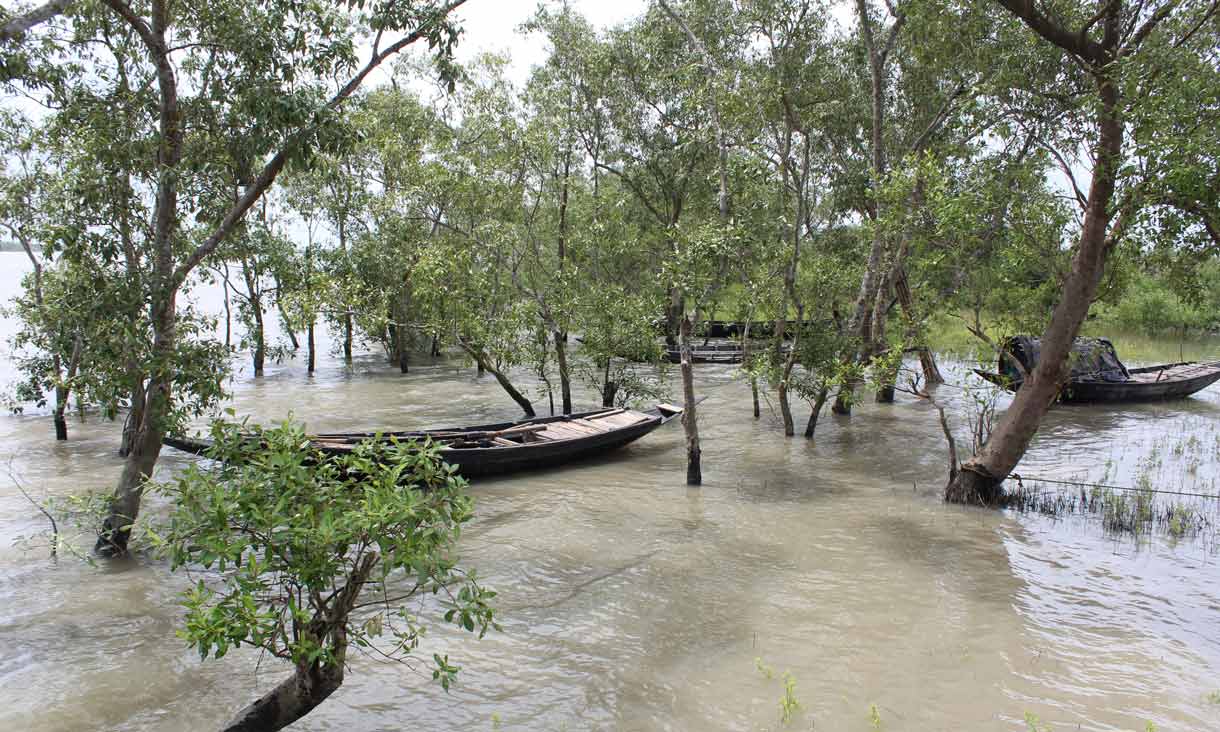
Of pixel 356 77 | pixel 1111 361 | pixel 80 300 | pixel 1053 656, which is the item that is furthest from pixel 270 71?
pixel 1111 361

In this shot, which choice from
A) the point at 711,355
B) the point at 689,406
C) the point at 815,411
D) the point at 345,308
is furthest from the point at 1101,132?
the point at 711,355

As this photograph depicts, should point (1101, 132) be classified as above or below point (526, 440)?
above

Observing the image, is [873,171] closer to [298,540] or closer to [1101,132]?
[1101,132]

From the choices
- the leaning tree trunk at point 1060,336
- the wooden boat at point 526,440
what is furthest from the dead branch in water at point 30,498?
the leaning tree trunk at point 1060,336

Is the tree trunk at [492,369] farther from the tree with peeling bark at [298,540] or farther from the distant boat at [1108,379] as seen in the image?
the tree with peeling bark at [298,540]

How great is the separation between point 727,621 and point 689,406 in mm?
4347

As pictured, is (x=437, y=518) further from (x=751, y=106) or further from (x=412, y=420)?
(x=412, y=420)

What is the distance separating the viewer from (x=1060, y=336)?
936 centimetres

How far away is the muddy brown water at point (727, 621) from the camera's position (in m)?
5.55

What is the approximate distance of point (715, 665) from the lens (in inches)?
244

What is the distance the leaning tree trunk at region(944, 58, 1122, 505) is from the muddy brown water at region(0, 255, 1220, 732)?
0.51 metres

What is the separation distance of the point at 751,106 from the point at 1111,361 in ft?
45.4

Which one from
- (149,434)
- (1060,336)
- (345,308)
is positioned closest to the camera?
(149,434)

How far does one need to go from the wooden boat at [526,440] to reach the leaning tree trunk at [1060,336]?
219 inches
